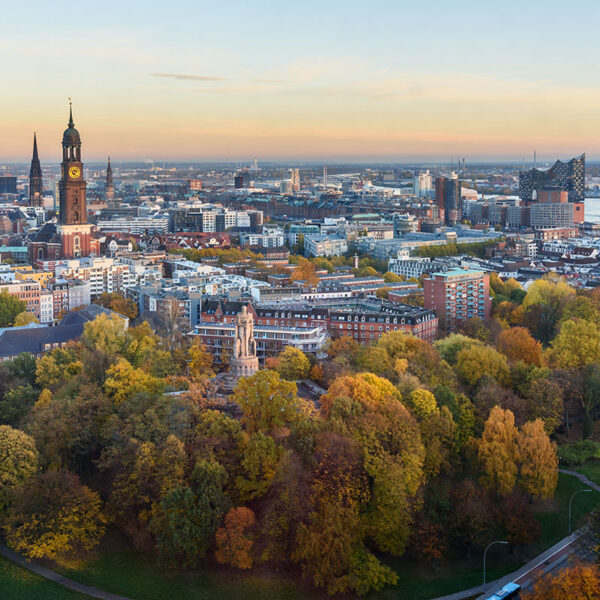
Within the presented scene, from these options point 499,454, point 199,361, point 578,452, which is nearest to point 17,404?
point 199,361

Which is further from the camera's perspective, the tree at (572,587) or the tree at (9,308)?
the tree at (9,308)

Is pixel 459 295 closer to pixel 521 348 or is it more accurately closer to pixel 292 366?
pixel 521 348

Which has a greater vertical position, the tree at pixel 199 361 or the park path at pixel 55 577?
the tree at pixel 199 361

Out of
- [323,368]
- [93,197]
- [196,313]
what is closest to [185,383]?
[323,368]

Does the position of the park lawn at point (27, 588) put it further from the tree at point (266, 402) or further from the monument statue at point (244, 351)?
the monument statue at point (244, 351)

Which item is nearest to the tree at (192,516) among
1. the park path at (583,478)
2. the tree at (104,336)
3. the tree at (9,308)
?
the park path at (583,478)

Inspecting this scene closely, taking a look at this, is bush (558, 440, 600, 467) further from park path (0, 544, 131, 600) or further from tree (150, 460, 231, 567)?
park path (0, 544, 131, 600)

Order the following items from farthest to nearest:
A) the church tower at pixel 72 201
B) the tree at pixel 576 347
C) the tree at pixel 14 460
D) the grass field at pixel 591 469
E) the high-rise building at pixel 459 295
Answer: the church tower at pixel 72 201
the high-rise building at pixel 459 295
the tree at pixel 576 347
the grass field at pixel 591 469
the tree at pixel 14 460
